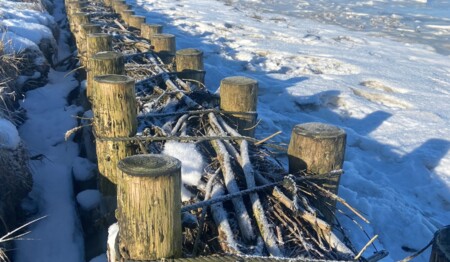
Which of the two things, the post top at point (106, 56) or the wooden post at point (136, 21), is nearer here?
the post top at point (106, 56)

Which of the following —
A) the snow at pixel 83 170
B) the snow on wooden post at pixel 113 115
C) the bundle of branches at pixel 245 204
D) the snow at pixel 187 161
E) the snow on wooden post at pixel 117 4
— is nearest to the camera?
the bundle of branches at pixel 245 204

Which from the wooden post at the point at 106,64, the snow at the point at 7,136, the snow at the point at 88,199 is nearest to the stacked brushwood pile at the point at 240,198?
the wooden post at the point at 106,64

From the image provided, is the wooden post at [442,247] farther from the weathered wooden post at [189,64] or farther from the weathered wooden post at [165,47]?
the weathered wooden post at [165,47]

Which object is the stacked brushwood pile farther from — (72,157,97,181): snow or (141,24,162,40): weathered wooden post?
(141,24,162,40): weathered wooden post

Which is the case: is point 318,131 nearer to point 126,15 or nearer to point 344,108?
point 344,108

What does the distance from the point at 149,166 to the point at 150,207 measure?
0.19 meters

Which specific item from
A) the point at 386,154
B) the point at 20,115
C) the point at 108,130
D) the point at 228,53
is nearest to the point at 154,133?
the point at 108,130

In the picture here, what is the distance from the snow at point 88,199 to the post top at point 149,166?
82.1 inches

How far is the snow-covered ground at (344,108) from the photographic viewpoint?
464 centimetres

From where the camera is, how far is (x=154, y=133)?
12.7 ft

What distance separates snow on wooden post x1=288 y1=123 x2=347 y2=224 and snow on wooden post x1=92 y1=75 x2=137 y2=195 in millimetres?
1231

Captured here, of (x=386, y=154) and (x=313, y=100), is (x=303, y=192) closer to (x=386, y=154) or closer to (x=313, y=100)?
(x=386, y=154)

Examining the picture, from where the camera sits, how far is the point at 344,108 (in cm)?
769

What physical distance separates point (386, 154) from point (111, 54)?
3.93m
